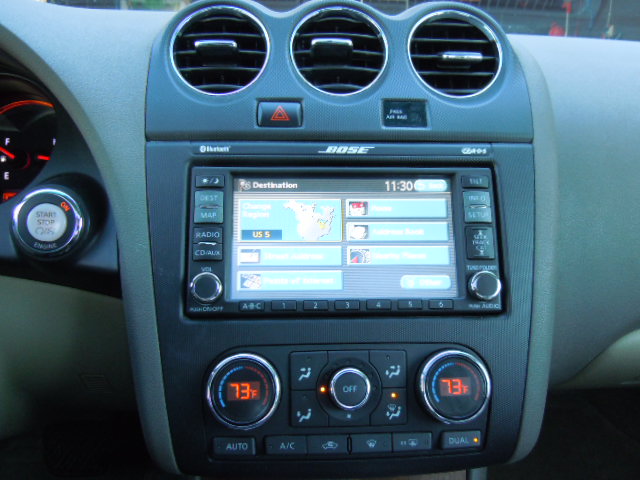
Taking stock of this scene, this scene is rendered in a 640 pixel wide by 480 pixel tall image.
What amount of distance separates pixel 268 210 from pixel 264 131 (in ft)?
0.51

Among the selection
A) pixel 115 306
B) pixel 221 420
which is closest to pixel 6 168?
pixel 115 306

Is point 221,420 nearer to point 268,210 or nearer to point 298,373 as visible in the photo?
point 298,373

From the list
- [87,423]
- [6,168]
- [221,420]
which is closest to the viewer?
[221,420]

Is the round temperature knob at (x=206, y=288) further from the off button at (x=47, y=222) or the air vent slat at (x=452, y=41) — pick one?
the air vent slat at (x=452, y=41)

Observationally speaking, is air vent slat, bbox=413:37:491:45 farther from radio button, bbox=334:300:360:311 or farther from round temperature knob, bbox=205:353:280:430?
round temperature knob, bbox=205:353:280:430

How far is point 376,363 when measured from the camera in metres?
1.09

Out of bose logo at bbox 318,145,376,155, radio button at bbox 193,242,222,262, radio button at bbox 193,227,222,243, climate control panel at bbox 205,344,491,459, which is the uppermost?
bose logo at bbox 318,145,376,155

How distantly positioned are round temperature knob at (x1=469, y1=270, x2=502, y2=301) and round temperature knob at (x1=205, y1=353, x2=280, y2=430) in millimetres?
420

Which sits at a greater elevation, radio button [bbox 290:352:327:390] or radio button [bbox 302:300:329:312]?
radio button [bbox 302:300:329:312]

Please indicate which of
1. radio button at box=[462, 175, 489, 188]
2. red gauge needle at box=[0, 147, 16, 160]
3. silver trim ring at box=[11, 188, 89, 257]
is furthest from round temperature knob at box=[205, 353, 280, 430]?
red gauge needle at box=[0, 147, 16, 160]

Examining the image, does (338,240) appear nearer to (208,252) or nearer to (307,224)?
(307,224)

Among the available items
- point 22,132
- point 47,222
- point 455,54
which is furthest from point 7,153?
point 455,54

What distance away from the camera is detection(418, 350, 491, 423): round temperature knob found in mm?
1072

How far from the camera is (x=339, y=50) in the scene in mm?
1140
